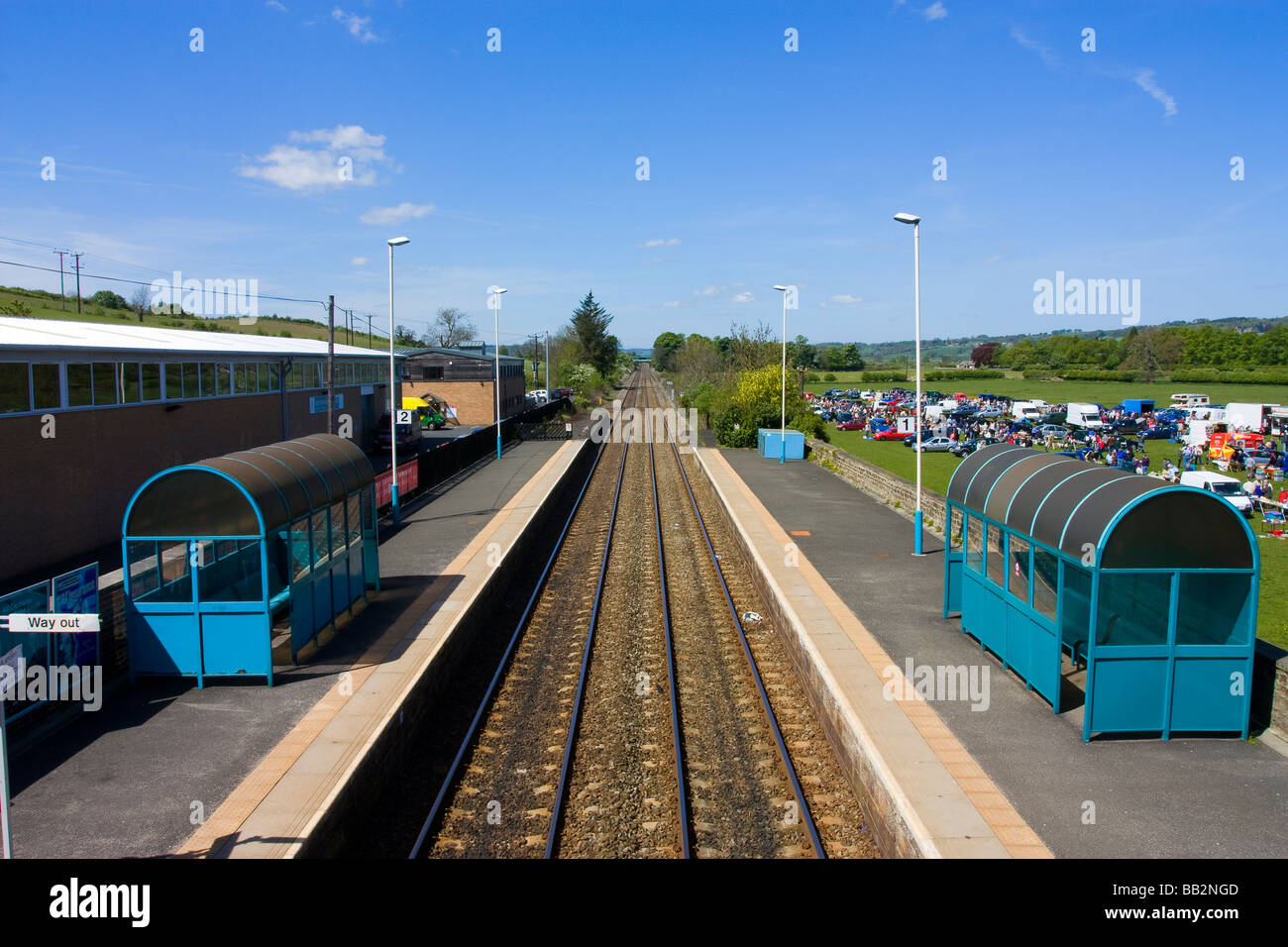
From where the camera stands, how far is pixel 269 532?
35.2 ft

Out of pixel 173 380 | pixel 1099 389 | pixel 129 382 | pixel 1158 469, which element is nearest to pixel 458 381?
pixel 173 380

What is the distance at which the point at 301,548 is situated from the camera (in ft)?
39.8

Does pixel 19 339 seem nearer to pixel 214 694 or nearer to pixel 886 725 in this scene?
pixel 214 694

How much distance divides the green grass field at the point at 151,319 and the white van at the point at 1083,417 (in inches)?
1753

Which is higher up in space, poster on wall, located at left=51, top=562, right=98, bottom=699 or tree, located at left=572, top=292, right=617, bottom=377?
tree, located at left=572, top=292, right=617, bottom=377

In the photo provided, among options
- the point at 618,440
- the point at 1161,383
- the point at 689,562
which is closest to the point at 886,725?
the point at 689,562

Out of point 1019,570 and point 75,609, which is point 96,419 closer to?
point 75,609

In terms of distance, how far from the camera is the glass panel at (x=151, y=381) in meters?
21.8

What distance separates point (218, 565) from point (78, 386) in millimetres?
10191

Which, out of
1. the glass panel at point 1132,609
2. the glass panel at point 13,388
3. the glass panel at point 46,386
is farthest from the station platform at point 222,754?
the glass panel at point 46,386

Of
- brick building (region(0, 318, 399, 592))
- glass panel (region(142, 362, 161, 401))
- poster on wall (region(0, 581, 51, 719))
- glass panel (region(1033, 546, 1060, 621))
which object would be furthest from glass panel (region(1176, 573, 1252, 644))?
glass panel (region(142, 362, 161, 401))

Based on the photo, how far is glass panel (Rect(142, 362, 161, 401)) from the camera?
21766 millimetres

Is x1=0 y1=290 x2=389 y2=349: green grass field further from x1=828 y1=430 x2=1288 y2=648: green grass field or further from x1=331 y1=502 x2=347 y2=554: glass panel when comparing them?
x1=331 y1=502 x2=347 y2=554: glass panel

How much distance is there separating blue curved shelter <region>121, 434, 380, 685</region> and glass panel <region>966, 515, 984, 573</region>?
913 cm
